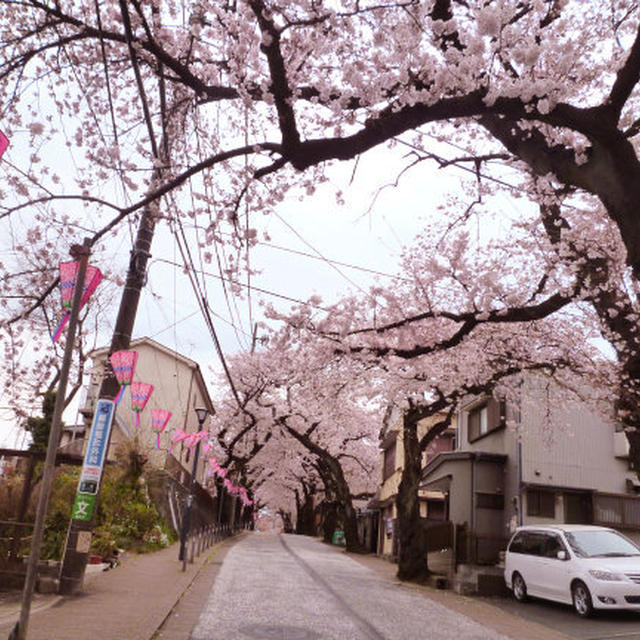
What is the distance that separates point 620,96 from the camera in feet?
19.3

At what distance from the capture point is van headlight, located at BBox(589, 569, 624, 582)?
1262 centimetres

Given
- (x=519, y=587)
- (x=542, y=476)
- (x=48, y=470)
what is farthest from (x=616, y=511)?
(x=48, y=470)

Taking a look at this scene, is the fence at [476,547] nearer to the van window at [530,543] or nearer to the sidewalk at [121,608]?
the van window at [530,543]

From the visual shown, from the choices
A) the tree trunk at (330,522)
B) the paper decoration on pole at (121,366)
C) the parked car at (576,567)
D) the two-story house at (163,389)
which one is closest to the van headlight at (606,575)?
the parked car at (576,567)

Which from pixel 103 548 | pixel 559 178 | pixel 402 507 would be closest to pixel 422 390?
pixel 402 507

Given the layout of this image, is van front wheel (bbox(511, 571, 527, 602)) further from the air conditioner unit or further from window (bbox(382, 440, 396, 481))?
window (bbox(382, 440, 396, 481))

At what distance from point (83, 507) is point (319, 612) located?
14.3 ft

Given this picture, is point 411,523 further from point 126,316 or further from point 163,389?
point 163,389

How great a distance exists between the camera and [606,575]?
1271cm

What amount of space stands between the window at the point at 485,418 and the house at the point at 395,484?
552 cm

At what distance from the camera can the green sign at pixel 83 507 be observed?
424 inches

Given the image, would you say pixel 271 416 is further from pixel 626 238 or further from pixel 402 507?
pixel 626 238

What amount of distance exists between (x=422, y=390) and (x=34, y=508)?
11.5m

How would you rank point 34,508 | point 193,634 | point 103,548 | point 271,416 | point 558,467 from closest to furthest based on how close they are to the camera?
point 193,634 < point 34,508 < point 103,548 < point 558,467 < point 271,416
